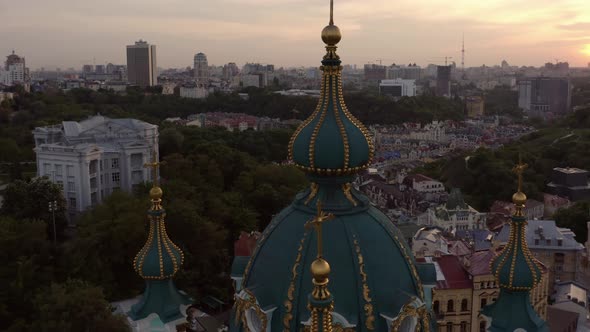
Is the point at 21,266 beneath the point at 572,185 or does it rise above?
above

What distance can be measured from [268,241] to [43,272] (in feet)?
77.0

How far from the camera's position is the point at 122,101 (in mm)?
100125

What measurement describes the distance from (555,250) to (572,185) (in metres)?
26.0

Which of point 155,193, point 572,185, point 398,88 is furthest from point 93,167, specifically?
point 398,88

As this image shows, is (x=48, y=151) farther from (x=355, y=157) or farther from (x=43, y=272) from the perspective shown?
(x=355, y=157)

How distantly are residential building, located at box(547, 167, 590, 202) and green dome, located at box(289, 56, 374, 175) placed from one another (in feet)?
180

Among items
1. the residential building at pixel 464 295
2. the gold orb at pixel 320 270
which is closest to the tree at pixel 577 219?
the residential building at pixel 464 295

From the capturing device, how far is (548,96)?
155625 mm

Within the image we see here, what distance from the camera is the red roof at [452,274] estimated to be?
1016 inches

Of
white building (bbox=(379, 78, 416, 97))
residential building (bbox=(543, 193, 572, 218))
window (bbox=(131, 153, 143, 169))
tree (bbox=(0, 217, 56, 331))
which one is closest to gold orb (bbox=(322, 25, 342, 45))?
tree (bbox=(0, 217, 56, 331))

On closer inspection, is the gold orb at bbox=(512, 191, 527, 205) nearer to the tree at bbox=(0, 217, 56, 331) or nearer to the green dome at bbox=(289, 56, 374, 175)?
the green dome at bbox=(289, 56, 374, 175)

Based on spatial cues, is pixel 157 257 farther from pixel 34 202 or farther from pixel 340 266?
pixel 34 202

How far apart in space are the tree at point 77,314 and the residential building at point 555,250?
71.9 feet

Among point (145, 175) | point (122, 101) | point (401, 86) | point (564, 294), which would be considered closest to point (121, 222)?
point (145, 175)
